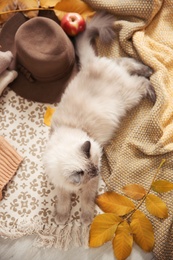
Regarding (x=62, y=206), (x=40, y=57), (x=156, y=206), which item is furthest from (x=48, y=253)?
(x=40, y=57)

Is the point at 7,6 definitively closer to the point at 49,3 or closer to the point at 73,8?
the point at 49,3

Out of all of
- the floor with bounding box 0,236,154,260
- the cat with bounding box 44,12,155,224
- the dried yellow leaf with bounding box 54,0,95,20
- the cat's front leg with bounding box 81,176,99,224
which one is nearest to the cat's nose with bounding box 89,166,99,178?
the cat with bounding box 44,12,155,224

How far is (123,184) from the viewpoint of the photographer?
5.32ft

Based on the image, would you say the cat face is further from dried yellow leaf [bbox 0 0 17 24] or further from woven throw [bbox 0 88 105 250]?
dried yellow leaf [bbox 0 0 17 24]

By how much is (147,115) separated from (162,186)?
0.38 meters

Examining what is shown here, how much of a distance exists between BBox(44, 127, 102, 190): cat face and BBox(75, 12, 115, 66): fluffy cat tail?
459mm

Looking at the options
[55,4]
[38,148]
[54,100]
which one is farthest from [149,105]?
[55,4]

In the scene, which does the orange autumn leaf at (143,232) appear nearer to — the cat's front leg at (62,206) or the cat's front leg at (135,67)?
the cat's front leg at (62,206)

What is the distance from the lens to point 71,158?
1398mm

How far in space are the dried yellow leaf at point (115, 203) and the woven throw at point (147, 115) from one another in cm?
5

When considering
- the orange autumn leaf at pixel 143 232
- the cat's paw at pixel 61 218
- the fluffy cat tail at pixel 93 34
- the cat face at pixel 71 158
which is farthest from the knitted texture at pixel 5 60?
the orange autumn leaf at pixel 143 232

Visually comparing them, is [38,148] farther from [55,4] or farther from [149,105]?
[55,4]

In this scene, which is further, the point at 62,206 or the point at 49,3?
the point at 49,3

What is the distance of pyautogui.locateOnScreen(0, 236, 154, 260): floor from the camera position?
61.7 inches
